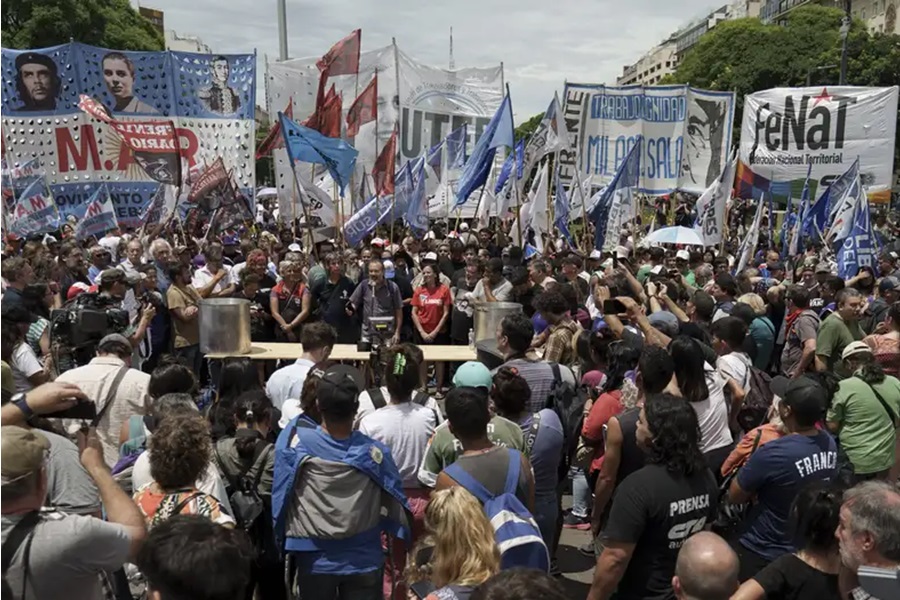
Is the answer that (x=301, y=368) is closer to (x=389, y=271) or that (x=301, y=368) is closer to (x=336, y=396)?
(x=336, y=396)

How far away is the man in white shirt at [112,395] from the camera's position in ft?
14.2

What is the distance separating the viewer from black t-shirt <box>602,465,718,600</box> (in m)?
3.01

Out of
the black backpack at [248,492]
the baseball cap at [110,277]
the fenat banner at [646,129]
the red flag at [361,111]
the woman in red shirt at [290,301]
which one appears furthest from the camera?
the fenat banner at [646,129]

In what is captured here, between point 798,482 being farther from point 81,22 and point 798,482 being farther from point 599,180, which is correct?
point 81,22

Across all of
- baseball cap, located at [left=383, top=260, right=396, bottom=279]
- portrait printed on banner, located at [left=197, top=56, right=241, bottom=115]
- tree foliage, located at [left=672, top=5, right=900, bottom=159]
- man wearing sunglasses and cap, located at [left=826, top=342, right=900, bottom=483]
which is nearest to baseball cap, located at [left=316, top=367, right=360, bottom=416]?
man wearing sunglasses and cap, located at [left=826, top=342, right=900, bottom=483]

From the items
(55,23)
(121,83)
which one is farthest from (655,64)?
(121,83)

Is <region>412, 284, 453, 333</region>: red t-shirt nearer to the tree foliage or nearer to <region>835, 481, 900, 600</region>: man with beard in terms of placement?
<region>835, 481, 900, 600</region>: man with beard

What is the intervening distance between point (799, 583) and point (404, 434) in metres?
1.93

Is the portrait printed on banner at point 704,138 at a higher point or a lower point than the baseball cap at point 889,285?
higher

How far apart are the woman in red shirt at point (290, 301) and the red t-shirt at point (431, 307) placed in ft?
4.16

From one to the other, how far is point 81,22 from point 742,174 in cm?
2931

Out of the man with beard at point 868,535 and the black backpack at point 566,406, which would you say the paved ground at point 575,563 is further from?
the man with beard at point 868,535

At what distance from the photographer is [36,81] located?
14648mm

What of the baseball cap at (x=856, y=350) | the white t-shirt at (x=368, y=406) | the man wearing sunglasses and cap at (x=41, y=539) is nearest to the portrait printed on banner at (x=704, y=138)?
the baseball cap at (x=856, y=350)
